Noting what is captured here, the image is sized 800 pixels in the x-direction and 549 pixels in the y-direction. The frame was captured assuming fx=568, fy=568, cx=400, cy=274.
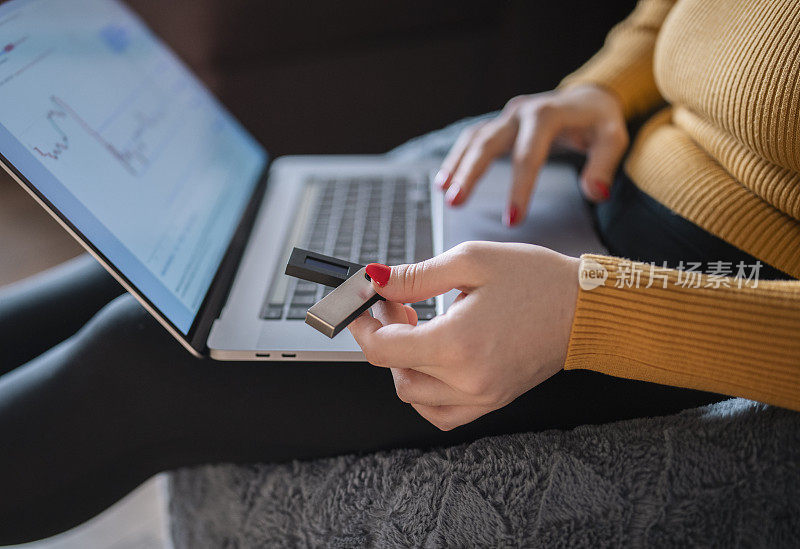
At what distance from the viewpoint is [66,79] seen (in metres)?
0.55

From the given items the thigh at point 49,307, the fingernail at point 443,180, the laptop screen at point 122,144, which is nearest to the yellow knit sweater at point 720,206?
the fingernail at point 443,180

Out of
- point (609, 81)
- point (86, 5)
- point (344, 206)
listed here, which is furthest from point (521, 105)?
point (86, 5)

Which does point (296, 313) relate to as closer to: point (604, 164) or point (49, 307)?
point (49, 307)

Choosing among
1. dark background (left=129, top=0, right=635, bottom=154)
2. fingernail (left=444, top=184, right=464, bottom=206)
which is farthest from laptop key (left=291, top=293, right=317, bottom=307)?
dark background (left=129, top=0, right=635, bottom=154)

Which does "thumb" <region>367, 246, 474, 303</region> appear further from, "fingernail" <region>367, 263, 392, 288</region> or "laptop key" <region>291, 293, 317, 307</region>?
"laptop key" <region>291, 293, 317, 307</region>

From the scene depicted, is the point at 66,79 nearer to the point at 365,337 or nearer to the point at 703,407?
the point at 365,337

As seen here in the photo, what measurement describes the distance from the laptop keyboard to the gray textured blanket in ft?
0.49

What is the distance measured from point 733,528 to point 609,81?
55cm

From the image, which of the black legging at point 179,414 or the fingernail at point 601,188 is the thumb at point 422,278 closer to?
the black legging at point 179,414

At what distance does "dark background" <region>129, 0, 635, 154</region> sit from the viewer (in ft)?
4.51

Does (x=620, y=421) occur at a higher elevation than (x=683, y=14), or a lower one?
lower

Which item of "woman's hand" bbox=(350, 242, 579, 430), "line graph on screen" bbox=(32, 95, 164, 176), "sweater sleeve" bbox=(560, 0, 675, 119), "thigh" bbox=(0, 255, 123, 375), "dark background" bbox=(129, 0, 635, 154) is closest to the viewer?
"woman's hand" bbox=(350, 242, 579, 430)

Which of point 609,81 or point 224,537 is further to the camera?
point 609,81

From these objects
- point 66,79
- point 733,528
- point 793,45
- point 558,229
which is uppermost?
point 66,79
